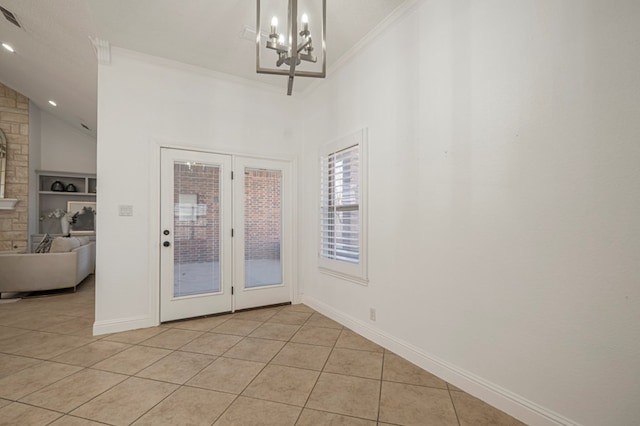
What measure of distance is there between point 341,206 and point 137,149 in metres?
2.38

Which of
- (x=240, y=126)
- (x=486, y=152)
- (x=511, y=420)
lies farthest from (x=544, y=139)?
(x=240, y=126)

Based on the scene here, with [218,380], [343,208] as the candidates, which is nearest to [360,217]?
[343,208]

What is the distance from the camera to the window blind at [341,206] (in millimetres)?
3029

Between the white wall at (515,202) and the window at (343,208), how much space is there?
0.82ft

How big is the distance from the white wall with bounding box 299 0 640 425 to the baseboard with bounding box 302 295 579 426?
10 millimetres

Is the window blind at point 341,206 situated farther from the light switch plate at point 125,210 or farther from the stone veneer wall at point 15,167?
the stone veneer wall at point 15,167

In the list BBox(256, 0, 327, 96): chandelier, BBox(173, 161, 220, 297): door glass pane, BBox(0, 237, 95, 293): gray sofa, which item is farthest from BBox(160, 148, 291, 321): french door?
BBox(0, 237, 95, 293): gray sofa

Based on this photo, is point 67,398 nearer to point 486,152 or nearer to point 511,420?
point 511,420

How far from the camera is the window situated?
2.92 meters

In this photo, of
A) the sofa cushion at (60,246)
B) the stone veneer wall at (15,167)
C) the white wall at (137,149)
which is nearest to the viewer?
the white wall at (137,149)

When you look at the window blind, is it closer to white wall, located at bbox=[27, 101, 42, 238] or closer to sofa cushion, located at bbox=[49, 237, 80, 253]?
sofa cushion, located at bbox=[49, 237, 80, 253]

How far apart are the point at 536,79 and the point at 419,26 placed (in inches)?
44.9

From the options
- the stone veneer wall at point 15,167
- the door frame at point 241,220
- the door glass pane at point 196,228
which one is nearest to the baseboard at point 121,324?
the door glass pane at point 196,228

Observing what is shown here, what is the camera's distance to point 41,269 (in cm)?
427
